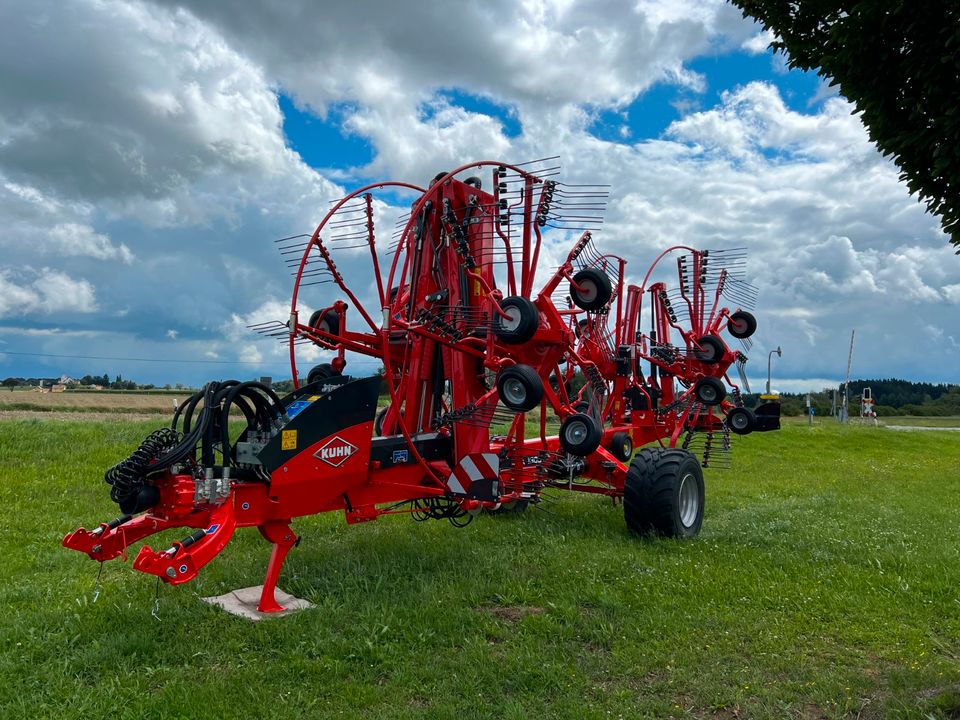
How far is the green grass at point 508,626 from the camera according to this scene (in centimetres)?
472

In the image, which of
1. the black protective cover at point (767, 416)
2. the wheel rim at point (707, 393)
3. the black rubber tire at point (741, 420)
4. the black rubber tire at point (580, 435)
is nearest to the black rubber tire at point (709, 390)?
→ the wheel rim at point (707, 393)

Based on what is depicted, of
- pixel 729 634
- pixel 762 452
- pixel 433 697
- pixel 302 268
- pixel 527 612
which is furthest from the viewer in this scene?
pixel 762 452

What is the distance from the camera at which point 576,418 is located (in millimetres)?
7984

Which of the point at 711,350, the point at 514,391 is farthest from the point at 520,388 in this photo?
the point at 711,350

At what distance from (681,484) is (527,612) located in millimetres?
3351

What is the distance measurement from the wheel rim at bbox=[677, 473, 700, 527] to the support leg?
16.4 feet

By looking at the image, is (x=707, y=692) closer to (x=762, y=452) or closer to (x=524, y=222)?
(x=524, y=222)

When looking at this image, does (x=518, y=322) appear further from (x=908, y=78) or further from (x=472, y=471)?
(x=908, y=78)

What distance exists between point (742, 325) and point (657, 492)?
24.5 ft

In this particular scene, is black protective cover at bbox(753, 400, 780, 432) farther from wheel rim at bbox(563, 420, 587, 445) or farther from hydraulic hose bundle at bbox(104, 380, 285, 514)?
hydraulic hose bundle at bbox(104, 380, 285, 514)

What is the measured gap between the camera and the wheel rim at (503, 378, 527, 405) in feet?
23.3

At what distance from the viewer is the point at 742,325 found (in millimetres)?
15133

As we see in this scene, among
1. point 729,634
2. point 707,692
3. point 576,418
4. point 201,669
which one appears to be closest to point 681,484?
point 576,418

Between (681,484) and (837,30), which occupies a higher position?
(837,30)
